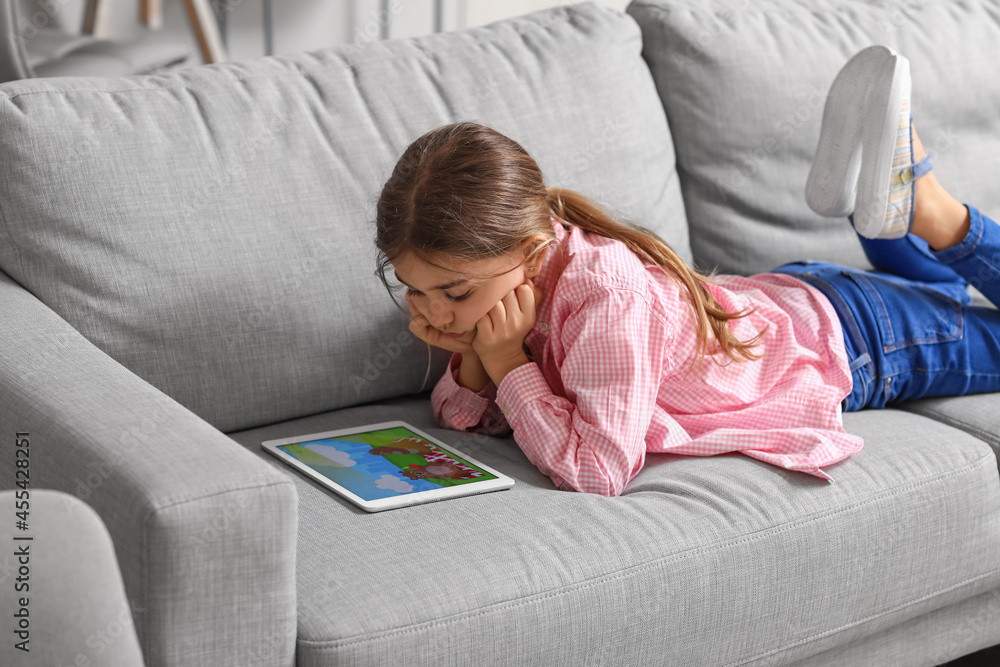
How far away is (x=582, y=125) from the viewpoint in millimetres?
1604

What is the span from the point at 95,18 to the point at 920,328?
6.52ft

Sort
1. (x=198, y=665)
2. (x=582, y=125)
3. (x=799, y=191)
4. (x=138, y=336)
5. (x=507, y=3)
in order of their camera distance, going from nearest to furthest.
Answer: (x=198, y=665) → (x=138, y=336) → (x=582, y=125) → (x=799, y=191) → (x=507, y=3)

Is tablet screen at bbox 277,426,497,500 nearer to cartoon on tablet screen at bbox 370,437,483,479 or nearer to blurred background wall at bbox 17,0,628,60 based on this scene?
cartoon on tablet screen at bbox 370,437,483,479

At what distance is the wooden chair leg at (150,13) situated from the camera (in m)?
2.51

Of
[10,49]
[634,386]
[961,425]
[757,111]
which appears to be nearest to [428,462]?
[634,386]

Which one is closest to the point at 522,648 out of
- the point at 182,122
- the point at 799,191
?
the point at 182,122

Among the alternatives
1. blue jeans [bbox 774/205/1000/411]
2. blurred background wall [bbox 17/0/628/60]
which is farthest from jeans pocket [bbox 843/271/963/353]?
blurred background wall [bbox 17/0/628/60]

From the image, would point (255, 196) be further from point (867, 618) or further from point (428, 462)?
point (867, 618)

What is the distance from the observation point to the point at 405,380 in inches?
58.4

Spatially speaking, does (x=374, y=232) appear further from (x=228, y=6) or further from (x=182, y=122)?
(x=228, y=6)

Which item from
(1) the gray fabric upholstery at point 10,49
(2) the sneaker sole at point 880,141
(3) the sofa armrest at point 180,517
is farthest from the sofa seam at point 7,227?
(2) the sneaker sole at point 880,141

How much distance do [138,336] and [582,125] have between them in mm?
752

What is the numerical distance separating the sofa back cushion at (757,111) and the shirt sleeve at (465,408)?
0.54 meters

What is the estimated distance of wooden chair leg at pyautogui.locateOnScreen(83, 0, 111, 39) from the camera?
2408 millimetres
